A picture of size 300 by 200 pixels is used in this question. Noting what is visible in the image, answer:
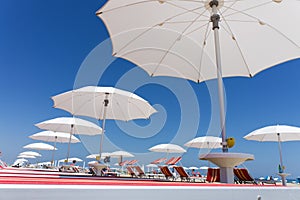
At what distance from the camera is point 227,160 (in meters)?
2.04

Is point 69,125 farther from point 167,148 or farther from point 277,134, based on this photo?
point 277,134

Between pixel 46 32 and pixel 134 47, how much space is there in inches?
422

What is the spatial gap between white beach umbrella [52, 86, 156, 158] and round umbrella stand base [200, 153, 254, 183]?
416cm

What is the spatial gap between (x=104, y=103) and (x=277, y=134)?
6.25 m

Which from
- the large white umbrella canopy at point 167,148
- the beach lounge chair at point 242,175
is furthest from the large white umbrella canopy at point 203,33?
the large white umbrella canopy at point 167,148

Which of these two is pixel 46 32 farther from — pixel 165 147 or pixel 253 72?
pixel 253 72

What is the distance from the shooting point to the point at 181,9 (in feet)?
12.2

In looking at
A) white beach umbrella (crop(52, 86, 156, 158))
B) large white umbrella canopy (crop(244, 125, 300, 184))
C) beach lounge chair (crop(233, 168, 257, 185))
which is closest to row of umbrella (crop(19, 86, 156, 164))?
white beach umbrella (crop(52, 86, 156, 158))

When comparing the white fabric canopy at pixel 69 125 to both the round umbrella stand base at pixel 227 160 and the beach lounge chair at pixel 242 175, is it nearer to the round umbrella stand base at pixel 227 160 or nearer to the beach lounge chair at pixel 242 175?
the beach lounge chair at pixel 242 175

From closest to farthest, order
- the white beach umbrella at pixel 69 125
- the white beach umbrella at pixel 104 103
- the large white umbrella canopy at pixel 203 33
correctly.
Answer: the large white umbrella canopy at pixel 203 33, the white beach umbrella at pixel 104 103, the white beach umbrella at pixel 69 125

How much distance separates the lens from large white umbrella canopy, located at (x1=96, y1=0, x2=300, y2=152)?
3.46 m

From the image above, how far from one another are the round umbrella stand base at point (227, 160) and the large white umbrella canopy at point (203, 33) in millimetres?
941

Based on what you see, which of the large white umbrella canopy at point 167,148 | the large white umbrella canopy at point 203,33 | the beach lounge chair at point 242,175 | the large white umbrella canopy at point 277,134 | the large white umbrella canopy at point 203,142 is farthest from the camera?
the large white umbrella canopy at point 167,148

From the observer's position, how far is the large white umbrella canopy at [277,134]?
7.61m
